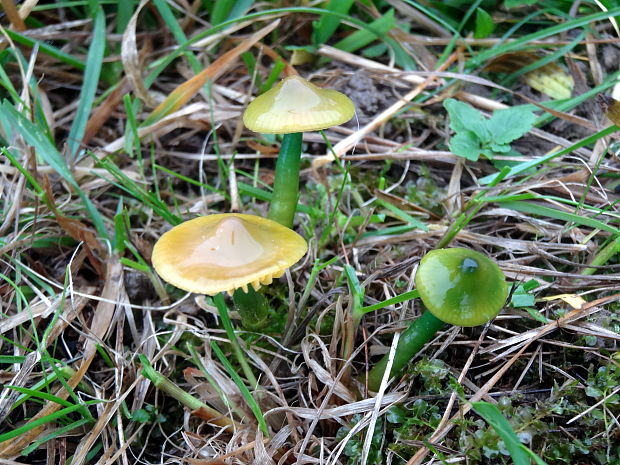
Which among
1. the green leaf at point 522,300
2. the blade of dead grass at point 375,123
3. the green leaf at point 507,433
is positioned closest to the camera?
the green leaf at point 507,433

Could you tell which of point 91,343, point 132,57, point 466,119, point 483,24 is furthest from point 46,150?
point 483,24

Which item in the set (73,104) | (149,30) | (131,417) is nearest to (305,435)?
(131,417)

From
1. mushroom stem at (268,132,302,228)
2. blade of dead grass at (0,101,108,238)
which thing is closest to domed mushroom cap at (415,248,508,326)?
mushroom stem at (268,132,302,228)

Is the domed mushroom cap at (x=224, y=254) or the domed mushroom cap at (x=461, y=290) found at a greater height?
the domed mushroom cap at (x=461, y=290)

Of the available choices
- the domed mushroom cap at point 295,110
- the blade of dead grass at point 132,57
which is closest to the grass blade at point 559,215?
the domed mushroom cap at point 295,110

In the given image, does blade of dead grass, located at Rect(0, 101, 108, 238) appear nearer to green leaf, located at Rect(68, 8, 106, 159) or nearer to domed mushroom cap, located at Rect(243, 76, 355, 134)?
green leaf, located at Rect(68, 8, 106, 159)

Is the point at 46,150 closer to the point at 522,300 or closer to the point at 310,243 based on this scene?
the point at 310,243

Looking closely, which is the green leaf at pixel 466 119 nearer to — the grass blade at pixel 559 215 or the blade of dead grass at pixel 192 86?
the grass blade at pixel 559 215

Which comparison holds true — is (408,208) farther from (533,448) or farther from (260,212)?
(533,448)
